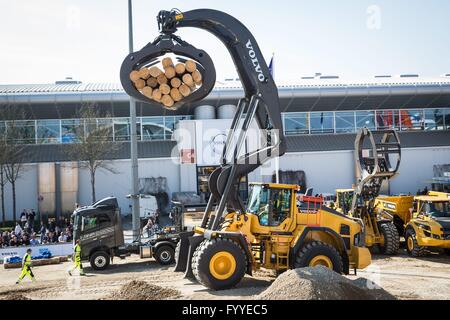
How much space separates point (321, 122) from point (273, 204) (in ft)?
82.4

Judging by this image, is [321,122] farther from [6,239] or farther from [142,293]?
[142,293]

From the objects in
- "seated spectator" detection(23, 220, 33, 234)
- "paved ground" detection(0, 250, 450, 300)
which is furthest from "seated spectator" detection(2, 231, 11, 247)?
"paved ground" detection(0, 250, 450, 300)

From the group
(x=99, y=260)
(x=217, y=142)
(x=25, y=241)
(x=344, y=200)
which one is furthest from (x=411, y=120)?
(x=25, y=241)

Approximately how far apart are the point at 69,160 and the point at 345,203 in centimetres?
1921

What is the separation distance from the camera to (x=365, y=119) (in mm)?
36656

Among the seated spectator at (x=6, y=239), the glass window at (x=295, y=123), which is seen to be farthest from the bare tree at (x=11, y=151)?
the glass window at (x=295, y=123)

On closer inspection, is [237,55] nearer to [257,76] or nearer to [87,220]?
[257,76]

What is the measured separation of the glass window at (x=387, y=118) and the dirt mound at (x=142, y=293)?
29.5 m

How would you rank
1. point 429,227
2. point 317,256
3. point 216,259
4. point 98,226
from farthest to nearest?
point 98,226 → point 429,227 → point 317,256 → point 216,259

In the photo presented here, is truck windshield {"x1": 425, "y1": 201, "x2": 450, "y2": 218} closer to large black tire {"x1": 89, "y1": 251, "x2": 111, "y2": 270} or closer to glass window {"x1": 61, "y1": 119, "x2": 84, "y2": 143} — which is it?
large black tire {"x1": 89, "y1": 251, "x2": 111, "y2": 270}

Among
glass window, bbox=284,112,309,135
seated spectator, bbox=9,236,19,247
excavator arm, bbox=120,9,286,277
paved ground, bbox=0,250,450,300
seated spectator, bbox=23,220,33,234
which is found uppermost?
glass window, bbox=284,112,309,135

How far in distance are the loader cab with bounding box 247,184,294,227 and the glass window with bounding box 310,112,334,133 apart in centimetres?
2456

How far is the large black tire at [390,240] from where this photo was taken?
17281mm

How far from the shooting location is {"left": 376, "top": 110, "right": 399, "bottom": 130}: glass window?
36688 millimetres
